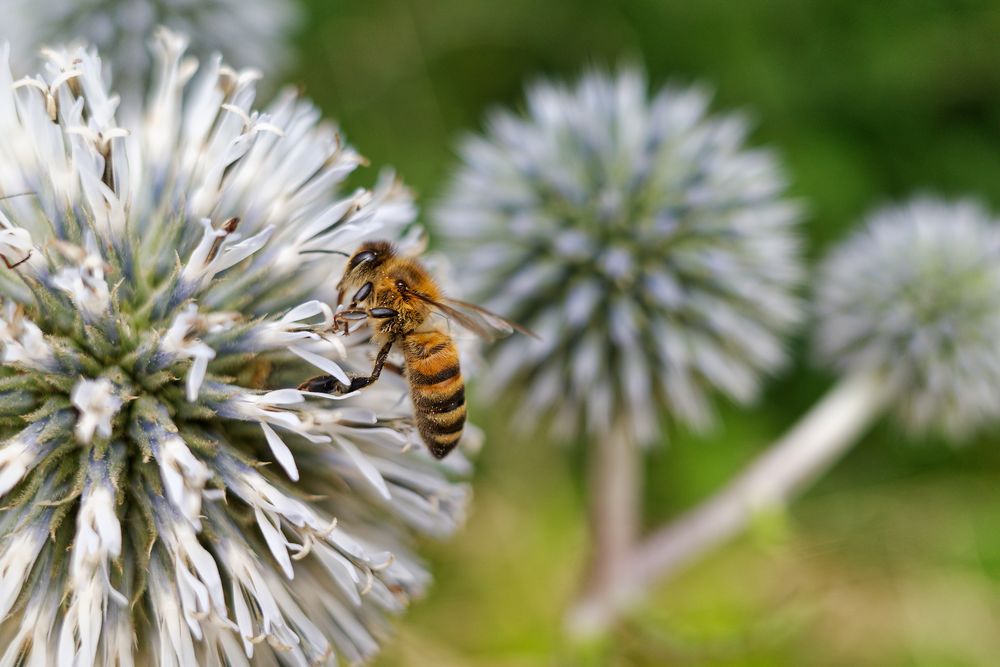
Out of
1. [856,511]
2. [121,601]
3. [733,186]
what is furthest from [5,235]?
[856,511]

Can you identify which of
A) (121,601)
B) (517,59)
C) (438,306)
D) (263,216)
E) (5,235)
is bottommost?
(121,601)

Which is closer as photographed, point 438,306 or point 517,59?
point 438,306

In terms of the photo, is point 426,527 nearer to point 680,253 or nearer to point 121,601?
point 121,601

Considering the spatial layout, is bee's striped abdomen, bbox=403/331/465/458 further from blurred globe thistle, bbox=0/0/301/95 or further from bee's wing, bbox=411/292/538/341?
blurred globe thistle, bbox=0/0/301/95

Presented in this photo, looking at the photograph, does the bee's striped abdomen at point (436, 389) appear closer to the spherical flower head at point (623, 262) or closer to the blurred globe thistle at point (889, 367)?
the spherical flower head at point (623, 262)

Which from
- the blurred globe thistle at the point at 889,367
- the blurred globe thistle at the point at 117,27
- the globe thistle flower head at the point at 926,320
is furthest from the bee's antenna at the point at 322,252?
the globe thistle flower head at the point at 926,320

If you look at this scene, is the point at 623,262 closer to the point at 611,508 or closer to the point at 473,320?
the point at 611,508

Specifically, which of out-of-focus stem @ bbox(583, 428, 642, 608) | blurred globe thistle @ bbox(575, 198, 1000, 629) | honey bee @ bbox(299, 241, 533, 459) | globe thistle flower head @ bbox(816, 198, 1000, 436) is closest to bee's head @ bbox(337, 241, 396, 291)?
honey bee @ bbox(299, 241, 533, 459)
